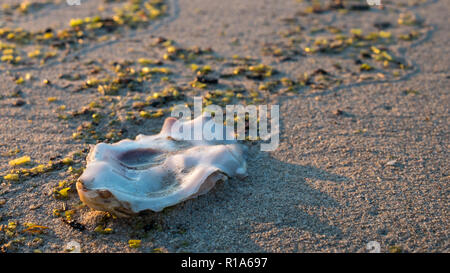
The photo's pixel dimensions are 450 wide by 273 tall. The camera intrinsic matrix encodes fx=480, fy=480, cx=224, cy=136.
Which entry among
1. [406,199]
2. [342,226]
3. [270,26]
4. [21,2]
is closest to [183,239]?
[342,226]

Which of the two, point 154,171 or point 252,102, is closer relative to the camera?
point 154,171

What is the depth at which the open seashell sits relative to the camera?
109 inches

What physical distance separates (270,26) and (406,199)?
3.79 meters

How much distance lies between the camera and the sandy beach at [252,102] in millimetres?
2830

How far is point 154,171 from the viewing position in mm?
3057

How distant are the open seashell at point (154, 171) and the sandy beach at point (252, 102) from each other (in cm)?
13

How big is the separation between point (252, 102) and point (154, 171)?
5.37 feet

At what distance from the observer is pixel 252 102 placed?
443cm

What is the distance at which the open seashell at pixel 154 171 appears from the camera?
2.77m

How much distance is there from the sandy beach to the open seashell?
13cm

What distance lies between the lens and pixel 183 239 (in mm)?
2760

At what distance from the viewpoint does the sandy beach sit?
2830mm
